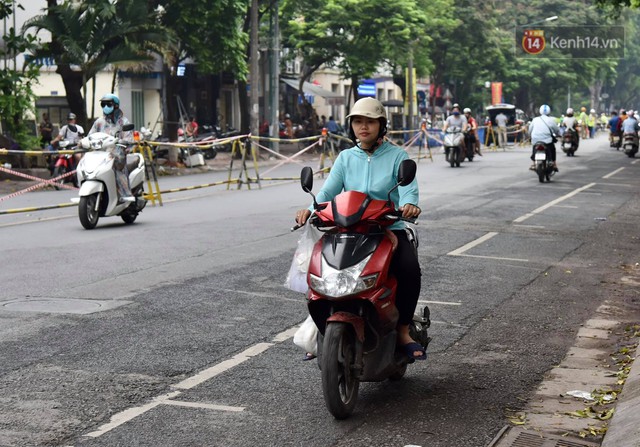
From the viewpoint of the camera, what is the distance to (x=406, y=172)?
229 inches

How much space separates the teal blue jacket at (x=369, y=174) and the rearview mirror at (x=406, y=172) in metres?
0.27

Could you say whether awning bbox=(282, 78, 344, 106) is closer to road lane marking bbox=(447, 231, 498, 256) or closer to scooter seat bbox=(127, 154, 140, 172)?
scooter seat bbox=(127, 154, 140, 172)

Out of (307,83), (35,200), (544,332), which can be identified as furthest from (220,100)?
(544,332)

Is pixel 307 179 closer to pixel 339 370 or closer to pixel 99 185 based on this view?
pixel 339 370

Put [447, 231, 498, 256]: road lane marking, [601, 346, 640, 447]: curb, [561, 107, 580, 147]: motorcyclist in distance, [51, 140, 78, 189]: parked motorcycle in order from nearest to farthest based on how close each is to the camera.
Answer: [601, 346, 640, 447]: curb < [447, 231, 498, 256]: road lane marking < [51, 140, 78, 189]: parked motorcycle < [561, 107, 580, 147]: motorcyclist in distance

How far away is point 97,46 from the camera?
29.0 meters

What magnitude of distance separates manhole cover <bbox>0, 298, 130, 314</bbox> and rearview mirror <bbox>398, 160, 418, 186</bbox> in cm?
359

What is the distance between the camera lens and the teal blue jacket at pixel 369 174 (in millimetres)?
6191

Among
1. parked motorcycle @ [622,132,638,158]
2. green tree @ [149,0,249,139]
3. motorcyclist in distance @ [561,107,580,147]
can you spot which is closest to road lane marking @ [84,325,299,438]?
green tree @ [149,0,249,139]

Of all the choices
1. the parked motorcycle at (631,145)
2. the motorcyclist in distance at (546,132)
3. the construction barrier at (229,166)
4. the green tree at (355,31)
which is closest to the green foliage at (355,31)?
the green tree at (355,31)

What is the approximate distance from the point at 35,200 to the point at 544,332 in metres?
15.0

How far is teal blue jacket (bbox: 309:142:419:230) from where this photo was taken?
619 centimetres

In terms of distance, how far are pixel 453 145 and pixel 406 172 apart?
88.8ft

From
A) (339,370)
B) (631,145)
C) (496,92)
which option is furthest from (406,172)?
(496,92)
